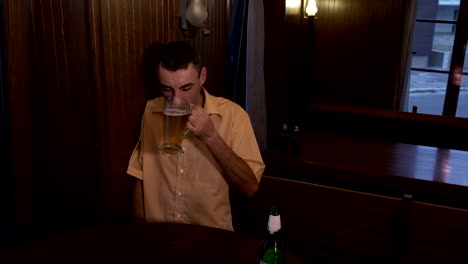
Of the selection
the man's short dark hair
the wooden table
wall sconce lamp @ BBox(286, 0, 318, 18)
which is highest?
wall sconce lamp @ BBox(286, 0, 318, 18)

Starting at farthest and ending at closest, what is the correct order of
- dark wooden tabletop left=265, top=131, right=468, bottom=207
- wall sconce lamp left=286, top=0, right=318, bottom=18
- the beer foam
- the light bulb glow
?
the light bulb glow, wall sconce lamp left=286, top=0, right=318, bottom=18, dark wooden tabletop left=265, top=131, right=468, bottom=207, the beer foam

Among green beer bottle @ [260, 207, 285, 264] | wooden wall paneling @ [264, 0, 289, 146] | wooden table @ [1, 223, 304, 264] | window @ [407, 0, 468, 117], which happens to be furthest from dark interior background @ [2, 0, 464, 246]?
window @ [407, 0, 468, 117]

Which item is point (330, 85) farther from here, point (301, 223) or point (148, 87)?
point (148, 87)

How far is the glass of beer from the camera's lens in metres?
1.56

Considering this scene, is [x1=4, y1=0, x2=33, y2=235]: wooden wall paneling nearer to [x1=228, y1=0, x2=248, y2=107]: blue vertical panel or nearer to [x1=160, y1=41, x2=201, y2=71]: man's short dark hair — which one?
[x1=160, y1=41, x2=201, y2=71]: man's short dark hair

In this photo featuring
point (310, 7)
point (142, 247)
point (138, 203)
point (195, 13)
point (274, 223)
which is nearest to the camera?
point (274, 223)

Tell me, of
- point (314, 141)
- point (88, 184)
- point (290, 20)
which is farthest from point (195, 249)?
point (290, 20)

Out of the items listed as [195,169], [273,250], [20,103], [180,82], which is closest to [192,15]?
[180,82]

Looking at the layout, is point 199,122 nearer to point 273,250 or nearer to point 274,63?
point 273,250

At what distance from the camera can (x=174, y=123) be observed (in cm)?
157

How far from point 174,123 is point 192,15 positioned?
3.06 feet

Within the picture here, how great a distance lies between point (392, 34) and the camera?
20.7 ft

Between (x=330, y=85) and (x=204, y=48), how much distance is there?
4.44m

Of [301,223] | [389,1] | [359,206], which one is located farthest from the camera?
[389,1]
